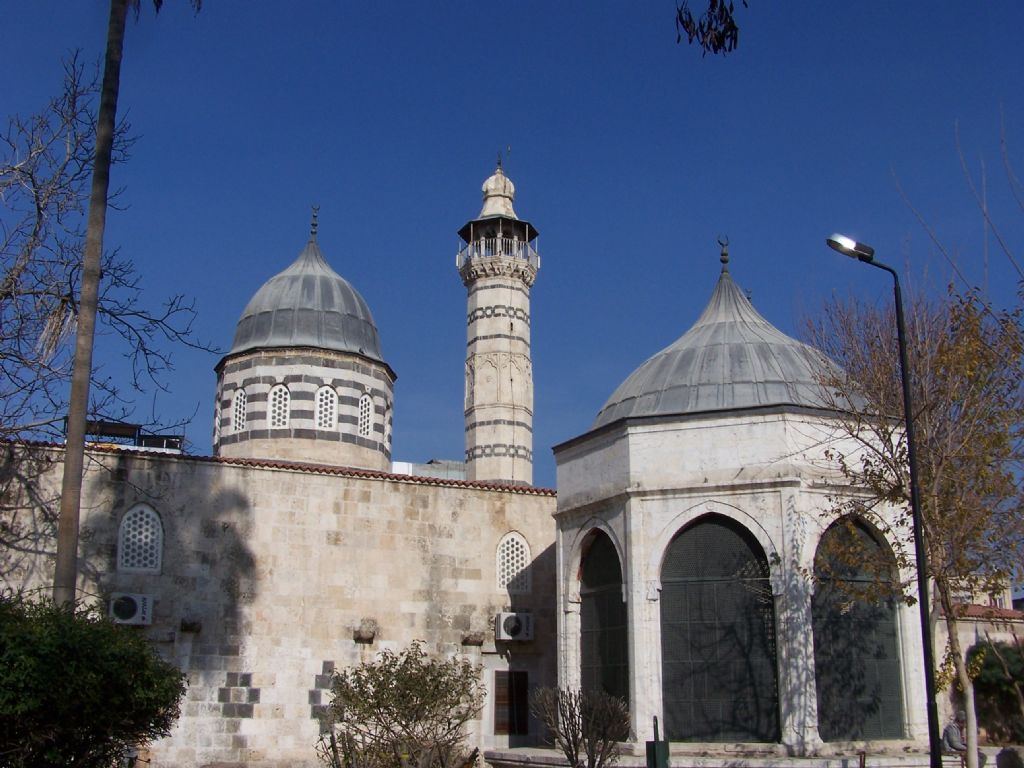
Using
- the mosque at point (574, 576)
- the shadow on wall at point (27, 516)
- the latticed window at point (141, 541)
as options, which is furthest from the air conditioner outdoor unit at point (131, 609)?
the shadow on wall at point (27, 516)

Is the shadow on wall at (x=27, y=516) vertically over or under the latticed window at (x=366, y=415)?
under

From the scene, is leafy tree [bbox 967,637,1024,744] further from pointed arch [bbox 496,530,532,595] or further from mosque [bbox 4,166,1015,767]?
pointed arch [bbox 496,530,532,595]

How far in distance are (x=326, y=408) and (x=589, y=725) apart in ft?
50.5

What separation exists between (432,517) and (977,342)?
1171cm

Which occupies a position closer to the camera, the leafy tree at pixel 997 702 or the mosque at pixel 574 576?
the mosque at pixel 574 576

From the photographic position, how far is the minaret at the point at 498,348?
3756 cm

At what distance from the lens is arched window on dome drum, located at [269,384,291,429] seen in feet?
93.4

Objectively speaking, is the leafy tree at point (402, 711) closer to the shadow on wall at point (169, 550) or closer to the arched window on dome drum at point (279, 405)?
the shadow on wall at point (169, 550)

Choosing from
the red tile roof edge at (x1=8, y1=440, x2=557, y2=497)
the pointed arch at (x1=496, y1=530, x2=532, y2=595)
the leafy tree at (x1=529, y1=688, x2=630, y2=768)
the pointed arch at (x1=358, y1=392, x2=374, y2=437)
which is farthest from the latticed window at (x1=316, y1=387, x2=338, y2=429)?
the leafy tree at (x1=529, y1=688, x2=630, y2=768)

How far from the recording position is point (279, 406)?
28719 mm

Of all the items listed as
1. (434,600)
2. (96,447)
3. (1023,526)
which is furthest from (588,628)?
(96,447)

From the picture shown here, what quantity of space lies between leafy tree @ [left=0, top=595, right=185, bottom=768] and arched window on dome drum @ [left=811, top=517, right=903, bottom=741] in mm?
10057

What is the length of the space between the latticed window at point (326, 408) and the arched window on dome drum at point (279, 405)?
31.5 inches

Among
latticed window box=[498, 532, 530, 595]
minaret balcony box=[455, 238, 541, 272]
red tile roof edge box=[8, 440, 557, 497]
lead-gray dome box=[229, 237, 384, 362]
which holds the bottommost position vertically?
latticed window box=[498, 532, 530, 595]
